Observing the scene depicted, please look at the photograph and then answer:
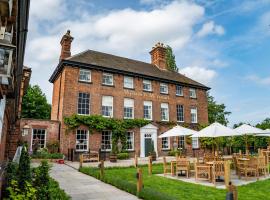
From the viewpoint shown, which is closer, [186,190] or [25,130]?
[186,190]

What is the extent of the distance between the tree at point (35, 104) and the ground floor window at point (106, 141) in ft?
79.1

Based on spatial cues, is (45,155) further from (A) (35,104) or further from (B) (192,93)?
(A) (35,104)

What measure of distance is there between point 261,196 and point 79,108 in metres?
16.8

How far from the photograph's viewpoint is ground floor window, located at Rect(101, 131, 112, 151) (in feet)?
72.3

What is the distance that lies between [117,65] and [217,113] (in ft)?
91.6

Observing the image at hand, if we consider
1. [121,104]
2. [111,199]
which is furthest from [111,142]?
[111,199]

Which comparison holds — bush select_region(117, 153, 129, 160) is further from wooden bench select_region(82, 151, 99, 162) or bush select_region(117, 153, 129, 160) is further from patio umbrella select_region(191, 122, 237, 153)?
patio umbrella select_region(191, 122, 237, 153)

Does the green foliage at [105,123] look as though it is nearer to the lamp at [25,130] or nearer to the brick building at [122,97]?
the brick building at [122,97]

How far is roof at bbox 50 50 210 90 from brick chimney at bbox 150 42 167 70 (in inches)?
28.6

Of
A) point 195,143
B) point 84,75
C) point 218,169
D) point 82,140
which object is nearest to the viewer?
point 218,169

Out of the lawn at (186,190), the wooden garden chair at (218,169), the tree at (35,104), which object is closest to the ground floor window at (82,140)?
the lawn at (186,190)

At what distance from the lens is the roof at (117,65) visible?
2222cm

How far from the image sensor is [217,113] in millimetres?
45656

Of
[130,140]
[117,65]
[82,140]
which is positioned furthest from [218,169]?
[117,65]
